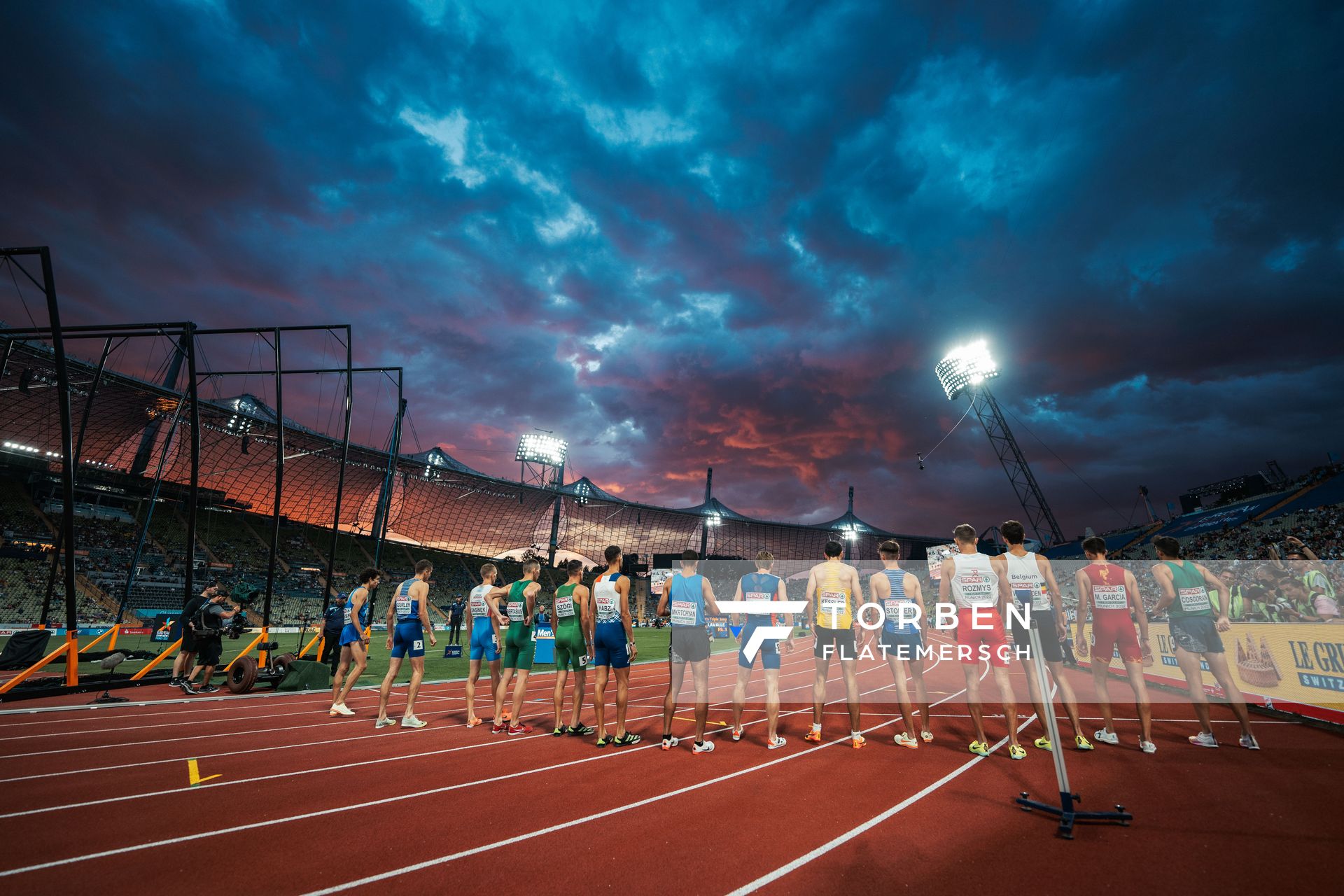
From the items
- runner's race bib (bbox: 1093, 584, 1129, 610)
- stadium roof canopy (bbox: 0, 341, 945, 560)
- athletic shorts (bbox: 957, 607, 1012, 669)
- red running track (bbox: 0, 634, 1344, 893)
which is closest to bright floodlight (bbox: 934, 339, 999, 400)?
stadium roof canopy (bbox: 0, 341, 945, 560)

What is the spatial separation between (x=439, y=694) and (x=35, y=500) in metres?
44.0

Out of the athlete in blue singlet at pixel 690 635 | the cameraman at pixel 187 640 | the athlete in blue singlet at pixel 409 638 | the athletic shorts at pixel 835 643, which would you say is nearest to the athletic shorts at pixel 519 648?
the athlete in blue singlet at pixel 409 638

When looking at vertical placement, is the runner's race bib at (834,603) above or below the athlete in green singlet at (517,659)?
above

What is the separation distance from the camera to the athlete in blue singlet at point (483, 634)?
23.5 feet

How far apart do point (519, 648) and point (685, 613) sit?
2.36m

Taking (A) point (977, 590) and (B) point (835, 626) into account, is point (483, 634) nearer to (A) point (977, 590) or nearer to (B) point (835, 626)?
(B) point (835, 626)

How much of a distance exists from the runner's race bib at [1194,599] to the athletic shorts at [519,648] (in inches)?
301

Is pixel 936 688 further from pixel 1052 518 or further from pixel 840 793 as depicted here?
pixel 1052 518

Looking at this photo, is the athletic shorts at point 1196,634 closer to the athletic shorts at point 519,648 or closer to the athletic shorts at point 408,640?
the athletic shorts at point 519,648

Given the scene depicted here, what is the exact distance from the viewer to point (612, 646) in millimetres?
6105

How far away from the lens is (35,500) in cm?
3391

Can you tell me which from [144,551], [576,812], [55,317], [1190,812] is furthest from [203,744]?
[144,551]

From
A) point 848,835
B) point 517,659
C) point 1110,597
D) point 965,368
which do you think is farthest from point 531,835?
point 965,368

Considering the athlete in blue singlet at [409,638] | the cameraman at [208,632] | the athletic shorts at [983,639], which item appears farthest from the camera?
the cameraman at [208,632]
